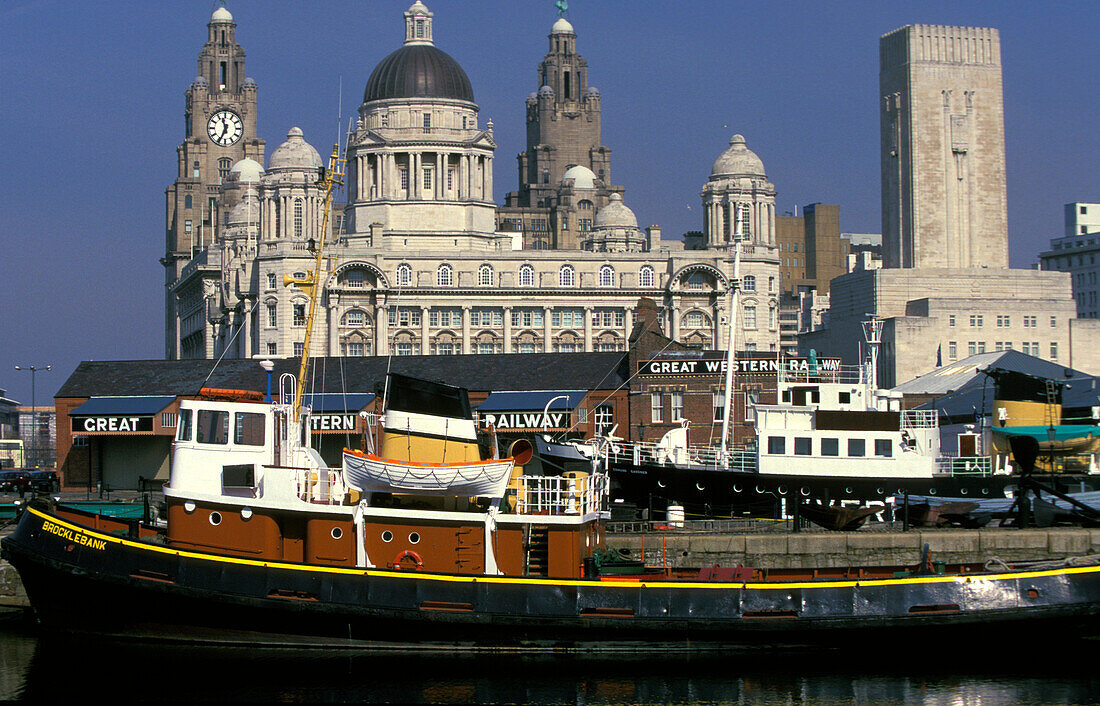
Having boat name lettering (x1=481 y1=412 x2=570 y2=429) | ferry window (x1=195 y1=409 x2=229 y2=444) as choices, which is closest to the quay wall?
ferry window (x1=195 y1=409 x2=229 y2=444)

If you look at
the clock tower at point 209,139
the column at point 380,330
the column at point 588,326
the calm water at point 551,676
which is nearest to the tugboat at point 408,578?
the calm water at point 551,676

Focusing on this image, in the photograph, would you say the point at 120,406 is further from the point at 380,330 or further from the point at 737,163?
the point at 737,163

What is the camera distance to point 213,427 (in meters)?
34.1

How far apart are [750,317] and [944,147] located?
979 inches

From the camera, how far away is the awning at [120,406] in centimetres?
6912

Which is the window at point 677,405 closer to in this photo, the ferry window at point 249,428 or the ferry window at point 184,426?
the ferry window at point 249,428

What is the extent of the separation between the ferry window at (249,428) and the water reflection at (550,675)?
484 centimetres

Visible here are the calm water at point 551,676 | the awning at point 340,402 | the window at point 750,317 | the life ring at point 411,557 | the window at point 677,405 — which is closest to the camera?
the calm water at point 551,676

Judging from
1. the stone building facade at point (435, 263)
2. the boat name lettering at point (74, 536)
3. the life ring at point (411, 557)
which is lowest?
the life ring at point (411, 557)

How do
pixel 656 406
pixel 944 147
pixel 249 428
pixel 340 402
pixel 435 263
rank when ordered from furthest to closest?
pixel 944 147 → pixel 435 263 → pixel 340 402 → pixel 656 406 → pixel 249 428

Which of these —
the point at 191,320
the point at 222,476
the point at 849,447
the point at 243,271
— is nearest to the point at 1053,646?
the point at 849,447

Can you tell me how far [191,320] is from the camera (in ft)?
545

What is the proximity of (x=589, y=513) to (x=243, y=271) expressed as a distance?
340 feet

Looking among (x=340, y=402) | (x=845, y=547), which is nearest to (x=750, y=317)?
(x=340, y=402)
